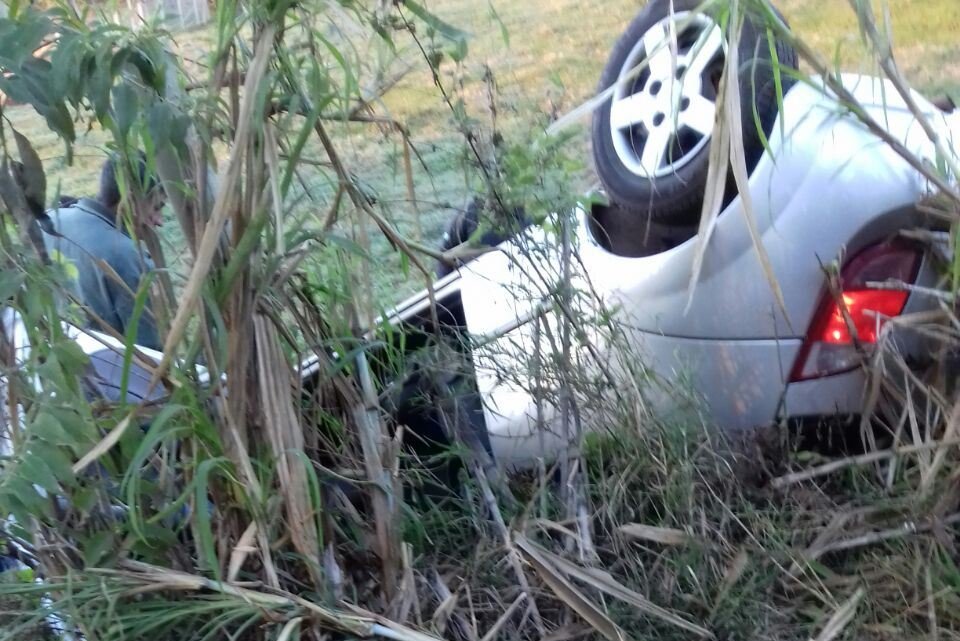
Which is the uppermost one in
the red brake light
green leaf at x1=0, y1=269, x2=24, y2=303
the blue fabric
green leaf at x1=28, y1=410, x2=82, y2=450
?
the blue fabric

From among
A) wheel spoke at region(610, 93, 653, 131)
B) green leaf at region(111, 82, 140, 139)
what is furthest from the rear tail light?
green leaf at region(111, 82, 140, 139)

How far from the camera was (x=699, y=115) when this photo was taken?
2.68 metres

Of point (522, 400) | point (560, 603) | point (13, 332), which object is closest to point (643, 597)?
point (560, 603)

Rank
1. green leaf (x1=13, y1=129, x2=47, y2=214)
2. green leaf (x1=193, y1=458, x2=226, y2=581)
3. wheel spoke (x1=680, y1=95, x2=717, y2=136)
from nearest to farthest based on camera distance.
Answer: green leaf (x1=193, y1=458, x2=226, y2=581) < green leaf (x1=13, y1=129, x2=47, y2=214) < wheel spoke (x1=680, y1=95, x2=717, y2=136)

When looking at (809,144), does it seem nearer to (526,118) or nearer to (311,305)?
(526,118)

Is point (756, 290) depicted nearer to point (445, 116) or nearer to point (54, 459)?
point (445, 116)

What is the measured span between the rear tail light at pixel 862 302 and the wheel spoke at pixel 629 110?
2.52 feet

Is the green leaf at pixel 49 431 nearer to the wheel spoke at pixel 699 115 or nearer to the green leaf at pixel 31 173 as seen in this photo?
the green leaf at pixel 31 173

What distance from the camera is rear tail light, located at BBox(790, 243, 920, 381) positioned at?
7.50ft

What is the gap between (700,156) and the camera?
2.53 metres

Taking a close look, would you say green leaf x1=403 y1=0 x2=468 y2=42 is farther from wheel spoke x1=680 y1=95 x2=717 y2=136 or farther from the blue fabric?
wheel spoke x1=680 y1=95 x2=717 y2=136

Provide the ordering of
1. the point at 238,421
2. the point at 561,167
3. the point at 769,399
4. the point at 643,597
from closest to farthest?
the point at 238,421 < the point at 643,597 < the point at 561,167 < the point at 769,399

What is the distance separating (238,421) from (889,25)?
144 cm

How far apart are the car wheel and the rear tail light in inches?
15.8
